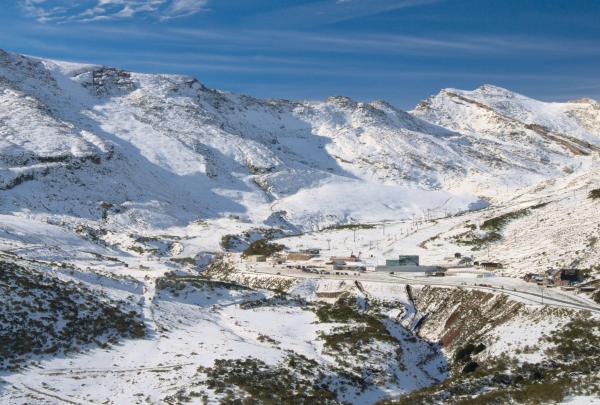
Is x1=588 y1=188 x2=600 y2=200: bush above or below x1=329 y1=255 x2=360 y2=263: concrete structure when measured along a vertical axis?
above

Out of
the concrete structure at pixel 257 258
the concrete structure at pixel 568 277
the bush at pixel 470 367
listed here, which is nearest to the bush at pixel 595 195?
the concrete structure at pixel 568 277

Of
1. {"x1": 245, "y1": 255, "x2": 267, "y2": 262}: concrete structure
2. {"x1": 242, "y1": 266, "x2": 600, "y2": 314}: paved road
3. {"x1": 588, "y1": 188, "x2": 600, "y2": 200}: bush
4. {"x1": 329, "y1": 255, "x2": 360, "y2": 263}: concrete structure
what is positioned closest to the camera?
{"x1": 242, "y1": 266, "x2": 600, "y2": 314}: paved road

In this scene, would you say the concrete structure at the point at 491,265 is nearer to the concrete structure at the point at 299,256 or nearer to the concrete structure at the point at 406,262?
the concrete structure at the point at 406,262

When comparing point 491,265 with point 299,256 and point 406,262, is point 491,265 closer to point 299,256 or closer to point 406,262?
point 406,262

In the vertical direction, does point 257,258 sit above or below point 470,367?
below

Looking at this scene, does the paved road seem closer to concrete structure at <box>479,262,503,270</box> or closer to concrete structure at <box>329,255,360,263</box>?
concrete structure at <box>479,262,503,270</box>

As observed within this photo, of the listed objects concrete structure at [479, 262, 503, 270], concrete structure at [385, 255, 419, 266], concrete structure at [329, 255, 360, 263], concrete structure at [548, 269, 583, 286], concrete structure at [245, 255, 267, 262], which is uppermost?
concrete structure at [548, 269, 583, 286]

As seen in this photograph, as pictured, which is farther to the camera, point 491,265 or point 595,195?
point 595,195

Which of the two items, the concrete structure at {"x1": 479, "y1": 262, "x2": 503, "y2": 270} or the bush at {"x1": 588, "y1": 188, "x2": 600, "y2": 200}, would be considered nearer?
the concrete structure at {"x1": 479, "y1": 262, "x2": 503, "y2": 270}

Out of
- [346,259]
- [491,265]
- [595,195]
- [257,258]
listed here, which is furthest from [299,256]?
[595,195]

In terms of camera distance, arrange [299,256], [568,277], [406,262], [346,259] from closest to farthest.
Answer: [568,277] → [406,262] → [346,259] → [299,256]

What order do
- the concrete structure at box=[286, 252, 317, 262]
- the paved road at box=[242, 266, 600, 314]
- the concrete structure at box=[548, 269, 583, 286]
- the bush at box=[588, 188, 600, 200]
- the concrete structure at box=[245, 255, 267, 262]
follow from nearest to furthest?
1. the paved road at box=[242, 266, 600, 314]
2. the concrete structure at box=[548, 269, 583, 286]
3. the bush at box=[588, 188, 600, 200]
4. the concrete structure at box=[286, 252, 317, 262]
5. the concrete structure at box=[245, 255, 267, 262]

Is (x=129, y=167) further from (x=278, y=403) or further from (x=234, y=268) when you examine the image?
(x=278, y=403)

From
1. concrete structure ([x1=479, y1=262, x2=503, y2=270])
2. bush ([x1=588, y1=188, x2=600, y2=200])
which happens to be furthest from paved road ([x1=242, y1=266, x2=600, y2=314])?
bush ([x1=588, y1=188, x2=600, y2=200])
